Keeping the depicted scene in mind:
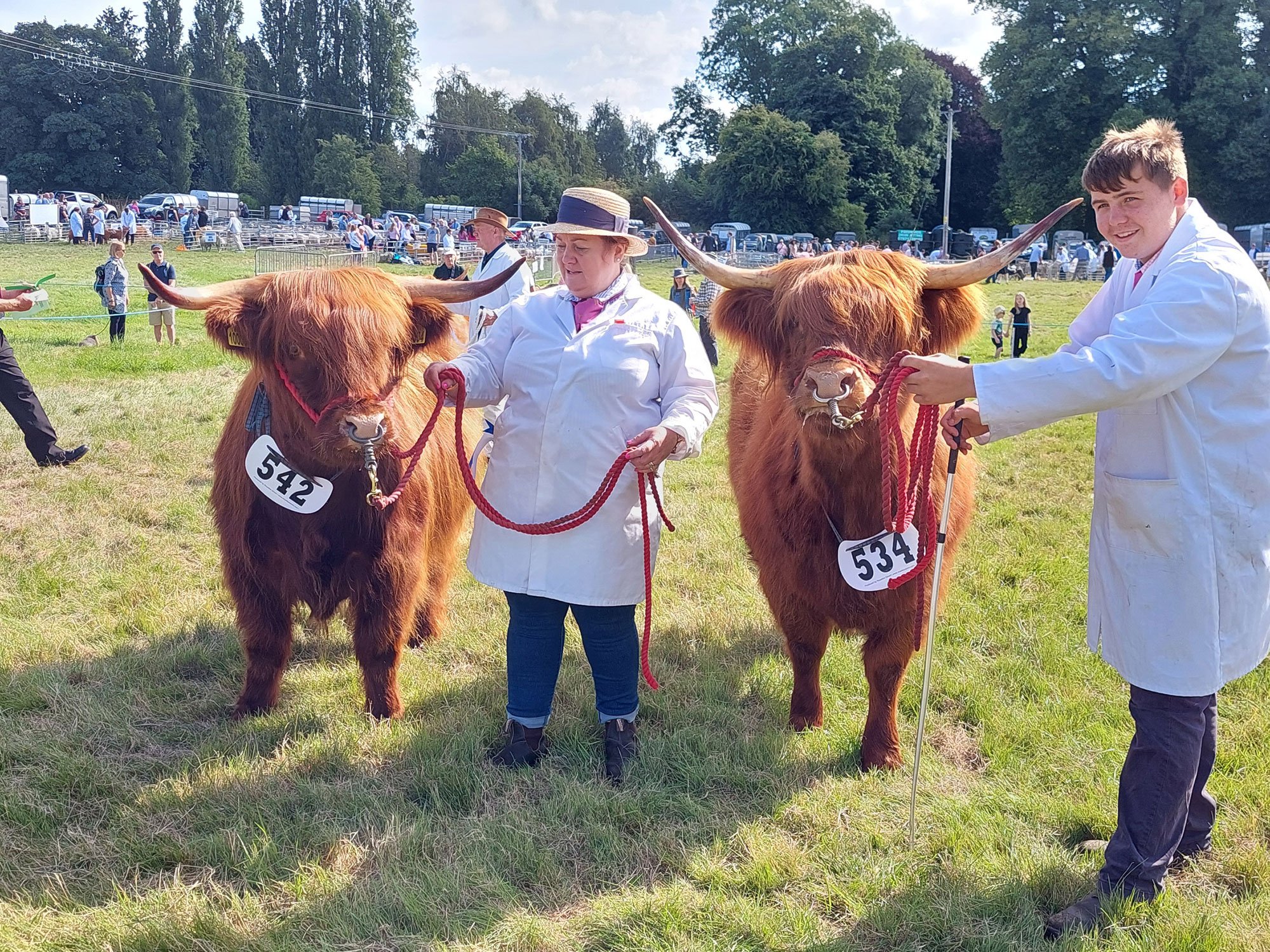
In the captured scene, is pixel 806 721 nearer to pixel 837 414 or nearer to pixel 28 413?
pixel 837 414

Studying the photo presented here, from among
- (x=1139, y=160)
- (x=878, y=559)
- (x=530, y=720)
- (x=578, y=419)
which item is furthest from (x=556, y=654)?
(x=1139, y=160)

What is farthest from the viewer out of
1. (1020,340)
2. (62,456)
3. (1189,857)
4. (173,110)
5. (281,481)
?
(173,110)

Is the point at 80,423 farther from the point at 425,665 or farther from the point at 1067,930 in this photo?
the point at 1067,930

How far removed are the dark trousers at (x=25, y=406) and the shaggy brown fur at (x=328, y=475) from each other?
12.4 ft

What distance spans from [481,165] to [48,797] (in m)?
62.8

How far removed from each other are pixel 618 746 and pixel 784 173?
1930 inches

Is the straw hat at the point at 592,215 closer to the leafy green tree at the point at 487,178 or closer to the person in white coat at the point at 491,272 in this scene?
the person in white coat at the point at 491,272

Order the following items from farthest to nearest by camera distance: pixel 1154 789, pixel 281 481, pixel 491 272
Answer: pixel 491 272 → pixel 281 481 → pixel 1154 789

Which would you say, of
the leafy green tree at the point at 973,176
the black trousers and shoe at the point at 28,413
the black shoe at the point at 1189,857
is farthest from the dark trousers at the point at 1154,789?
the leafy green tree at the point at 973,176

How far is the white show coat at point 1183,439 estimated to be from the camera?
2.29 meters

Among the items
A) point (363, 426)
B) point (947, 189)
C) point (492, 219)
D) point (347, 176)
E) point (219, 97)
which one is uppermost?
point (219, 97)

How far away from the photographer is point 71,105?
62000 mm

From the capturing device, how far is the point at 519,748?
11.5ft

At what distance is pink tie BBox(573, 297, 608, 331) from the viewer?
335 cm
